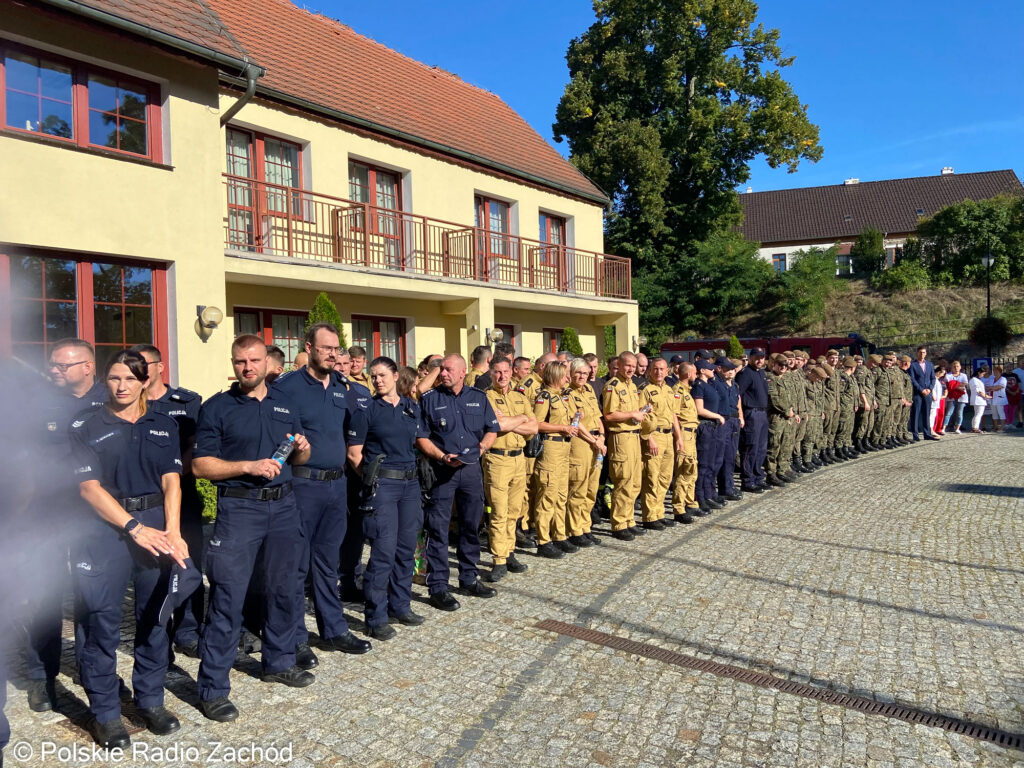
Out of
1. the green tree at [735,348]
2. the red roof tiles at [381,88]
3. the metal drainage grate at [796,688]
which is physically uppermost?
the red roof tiles at [381,88]

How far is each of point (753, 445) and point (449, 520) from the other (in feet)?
20.3

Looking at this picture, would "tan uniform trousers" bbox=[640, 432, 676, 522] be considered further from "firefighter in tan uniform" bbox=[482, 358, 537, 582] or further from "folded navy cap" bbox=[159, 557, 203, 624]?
"folded navy cap" bbox=[159, 557, 203, 624]

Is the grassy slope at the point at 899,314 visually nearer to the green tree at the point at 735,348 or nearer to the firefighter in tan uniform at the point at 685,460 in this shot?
the green tree at the point at 735,348

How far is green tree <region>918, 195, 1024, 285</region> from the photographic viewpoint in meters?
36.8

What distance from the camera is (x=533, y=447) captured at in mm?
6633

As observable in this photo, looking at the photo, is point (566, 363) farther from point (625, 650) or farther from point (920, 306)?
point (920, 306)

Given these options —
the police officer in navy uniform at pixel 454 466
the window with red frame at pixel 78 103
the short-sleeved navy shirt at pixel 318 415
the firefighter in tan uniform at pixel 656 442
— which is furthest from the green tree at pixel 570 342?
the short-sleeved navy shirt at pixel 318 415

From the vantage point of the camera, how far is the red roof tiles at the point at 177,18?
8.65 m

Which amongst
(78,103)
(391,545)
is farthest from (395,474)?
(78,103)

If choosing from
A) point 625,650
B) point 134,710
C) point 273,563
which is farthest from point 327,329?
point 625,650

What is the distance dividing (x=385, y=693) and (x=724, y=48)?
104ft

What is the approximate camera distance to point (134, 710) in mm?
4020

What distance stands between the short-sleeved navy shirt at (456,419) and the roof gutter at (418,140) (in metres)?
8.80

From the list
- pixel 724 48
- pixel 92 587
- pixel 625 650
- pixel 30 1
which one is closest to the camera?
pixel 92 587
